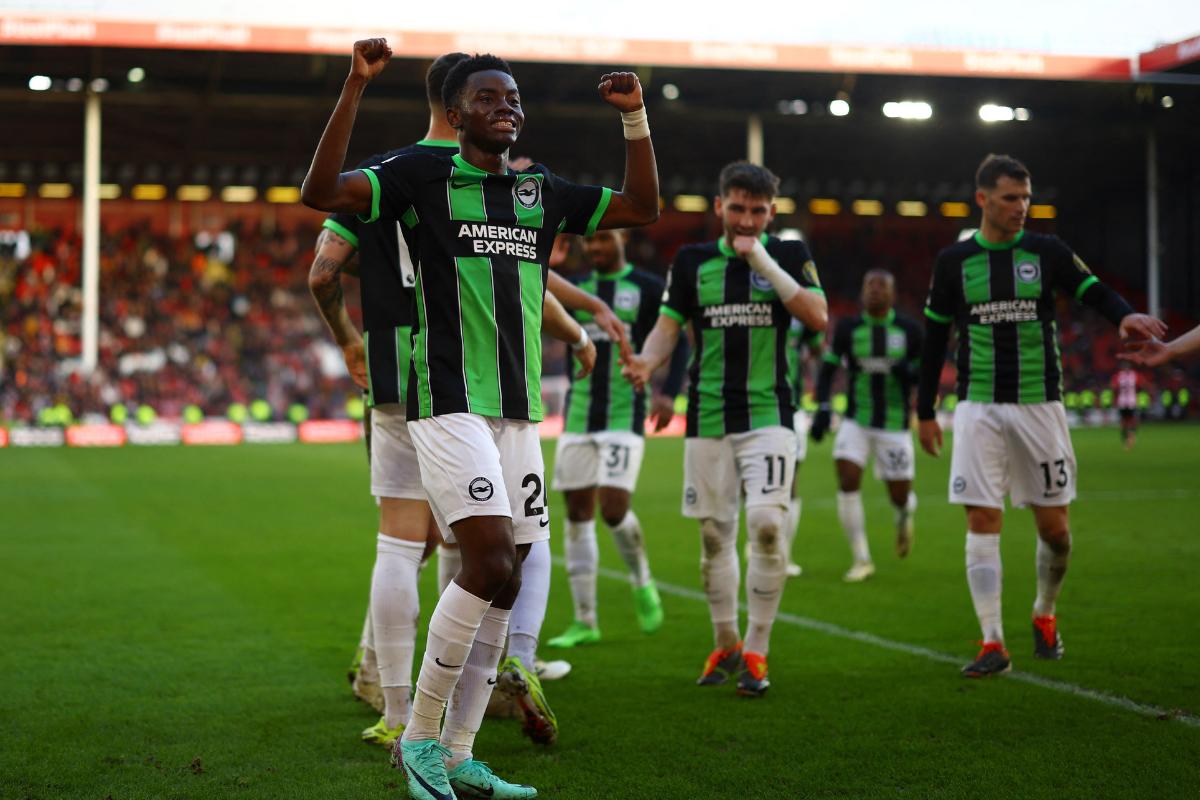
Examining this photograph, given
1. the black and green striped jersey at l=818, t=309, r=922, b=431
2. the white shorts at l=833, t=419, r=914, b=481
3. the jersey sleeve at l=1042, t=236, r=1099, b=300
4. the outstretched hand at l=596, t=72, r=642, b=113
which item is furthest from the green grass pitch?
the outstretched hand at l=596, t=72, r=642, b=113

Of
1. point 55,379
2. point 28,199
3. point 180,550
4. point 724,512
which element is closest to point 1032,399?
point 724,512

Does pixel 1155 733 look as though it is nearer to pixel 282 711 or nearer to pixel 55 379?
pixel 282 711

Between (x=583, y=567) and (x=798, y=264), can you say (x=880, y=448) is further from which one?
(x=798, y=264)

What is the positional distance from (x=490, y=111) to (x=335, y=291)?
3.63ft

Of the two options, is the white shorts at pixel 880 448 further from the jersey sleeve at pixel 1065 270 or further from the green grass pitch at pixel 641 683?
the jersey sleeve at pixel 1065 270

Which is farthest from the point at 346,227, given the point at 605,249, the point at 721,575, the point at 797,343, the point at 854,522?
the point at 854,522

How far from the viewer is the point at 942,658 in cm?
610

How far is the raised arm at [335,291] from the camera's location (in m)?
4.57

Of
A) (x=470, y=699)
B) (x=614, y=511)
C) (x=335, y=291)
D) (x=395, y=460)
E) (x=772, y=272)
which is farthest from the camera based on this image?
(x=614, y=511)

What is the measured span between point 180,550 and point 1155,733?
7.82 m

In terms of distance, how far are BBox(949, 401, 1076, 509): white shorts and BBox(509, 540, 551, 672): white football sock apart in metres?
2.07

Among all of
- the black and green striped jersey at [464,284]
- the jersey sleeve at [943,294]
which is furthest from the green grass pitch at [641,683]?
the jersey sleeve at [943,294]

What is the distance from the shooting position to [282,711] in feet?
16.7

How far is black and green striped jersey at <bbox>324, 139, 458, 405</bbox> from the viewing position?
439 cm
